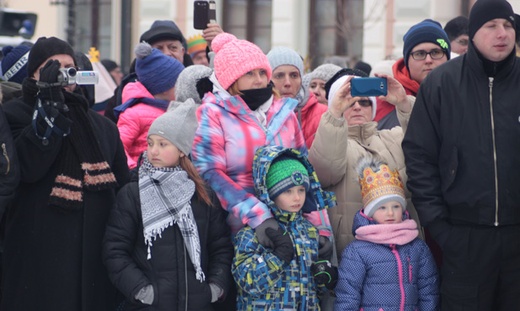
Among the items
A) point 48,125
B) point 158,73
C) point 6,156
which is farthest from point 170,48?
point 6,156

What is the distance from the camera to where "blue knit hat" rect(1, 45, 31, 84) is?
6230 millimetres

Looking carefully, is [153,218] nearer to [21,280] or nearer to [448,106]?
[21,280]

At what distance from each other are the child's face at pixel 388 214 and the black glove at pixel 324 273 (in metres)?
0.36

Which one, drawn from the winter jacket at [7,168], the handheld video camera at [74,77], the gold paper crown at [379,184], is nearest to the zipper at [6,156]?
the winter jacket at [7,168]

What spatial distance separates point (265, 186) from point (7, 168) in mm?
1253

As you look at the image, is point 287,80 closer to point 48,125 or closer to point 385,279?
point 385,279

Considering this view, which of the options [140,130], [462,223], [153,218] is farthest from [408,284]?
[140,130]

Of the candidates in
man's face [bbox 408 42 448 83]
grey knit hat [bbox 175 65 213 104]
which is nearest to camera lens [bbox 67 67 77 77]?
grey knit hat [bbox 175 65 213 104]

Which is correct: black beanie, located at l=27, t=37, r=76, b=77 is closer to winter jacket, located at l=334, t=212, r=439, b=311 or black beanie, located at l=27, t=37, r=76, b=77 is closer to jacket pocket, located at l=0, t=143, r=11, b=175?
jacket pocket, located at l=0, t=143, r=11, b=175

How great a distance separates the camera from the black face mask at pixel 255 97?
564 cm

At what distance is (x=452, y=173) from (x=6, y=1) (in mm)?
14315

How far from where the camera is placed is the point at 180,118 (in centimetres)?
543

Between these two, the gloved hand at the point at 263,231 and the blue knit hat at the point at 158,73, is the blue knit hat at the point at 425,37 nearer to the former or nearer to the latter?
the blue knit hat at the point at 158,73

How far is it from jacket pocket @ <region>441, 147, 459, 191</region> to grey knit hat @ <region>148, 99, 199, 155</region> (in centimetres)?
126
